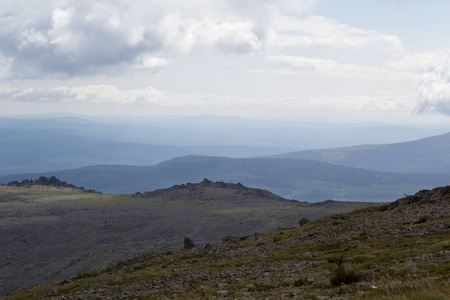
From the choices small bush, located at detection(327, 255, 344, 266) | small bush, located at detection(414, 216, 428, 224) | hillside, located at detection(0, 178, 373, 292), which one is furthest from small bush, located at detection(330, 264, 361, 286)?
hillside, located at detection(0, 178, 373, 292)

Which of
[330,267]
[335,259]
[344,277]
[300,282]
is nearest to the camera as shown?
[344,277]

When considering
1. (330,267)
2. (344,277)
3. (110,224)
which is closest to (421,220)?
(330,267)

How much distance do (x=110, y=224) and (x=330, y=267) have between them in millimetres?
61281

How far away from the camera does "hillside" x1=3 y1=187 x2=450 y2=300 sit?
12352mm

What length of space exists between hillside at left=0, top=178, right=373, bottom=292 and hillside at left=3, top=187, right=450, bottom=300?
70.4 feet

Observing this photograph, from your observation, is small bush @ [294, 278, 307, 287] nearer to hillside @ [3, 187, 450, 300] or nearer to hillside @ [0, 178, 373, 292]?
hillside @ [3, 187, 450, 300]

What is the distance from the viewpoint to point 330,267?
57.6 feet

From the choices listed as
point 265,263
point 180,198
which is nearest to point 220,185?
point 180,198

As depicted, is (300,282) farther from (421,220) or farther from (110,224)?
(110,224)

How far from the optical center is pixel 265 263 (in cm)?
2230

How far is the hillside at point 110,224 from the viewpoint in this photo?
52.8 meters

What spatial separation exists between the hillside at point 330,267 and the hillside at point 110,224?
2146 cm

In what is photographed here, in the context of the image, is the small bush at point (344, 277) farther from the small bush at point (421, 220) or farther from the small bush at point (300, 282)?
the small bush at point (421, 220)

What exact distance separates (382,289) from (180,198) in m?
92.3
